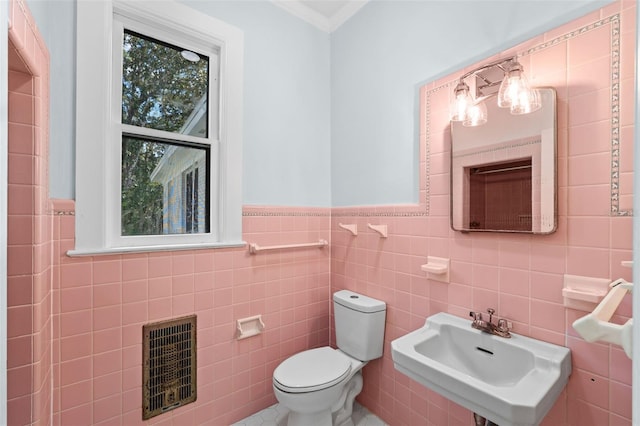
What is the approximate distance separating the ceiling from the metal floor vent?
2104 millimetres

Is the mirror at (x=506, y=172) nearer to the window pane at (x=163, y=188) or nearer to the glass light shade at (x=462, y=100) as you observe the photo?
the glass light shade at (x=462, y=100)

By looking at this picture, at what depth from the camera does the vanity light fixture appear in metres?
1.18

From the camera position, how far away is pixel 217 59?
1.81m

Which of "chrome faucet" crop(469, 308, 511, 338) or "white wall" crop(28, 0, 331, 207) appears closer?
"chrome faucet" crop(469, 308, 511, 338)

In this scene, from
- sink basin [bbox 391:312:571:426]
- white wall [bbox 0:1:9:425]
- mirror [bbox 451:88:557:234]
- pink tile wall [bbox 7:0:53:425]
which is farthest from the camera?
mirror [bbox 451:88:557:234]

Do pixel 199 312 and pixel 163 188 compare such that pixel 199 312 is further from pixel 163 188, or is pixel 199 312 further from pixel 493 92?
pixel 493 92

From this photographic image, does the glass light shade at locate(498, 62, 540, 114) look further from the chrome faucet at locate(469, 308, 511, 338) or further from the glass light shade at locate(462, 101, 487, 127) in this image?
the chrome faucet at locate(469, 308, 511, 338)

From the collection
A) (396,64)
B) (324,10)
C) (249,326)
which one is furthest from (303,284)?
(324,10)

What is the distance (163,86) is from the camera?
1671 millimetres

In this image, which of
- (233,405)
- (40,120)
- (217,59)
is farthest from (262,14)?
(233,405)

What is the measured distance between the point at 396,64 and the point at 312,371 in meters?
1.82

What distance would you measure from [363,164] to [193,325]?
142cm

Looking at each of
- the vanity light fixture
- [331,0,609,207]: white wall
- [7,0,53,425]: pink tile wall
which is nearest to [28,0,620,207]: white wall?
[331,0,609,207]: white wall

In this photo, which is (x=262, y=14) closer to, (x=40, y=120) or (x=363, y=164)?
(x=363, y=164)
